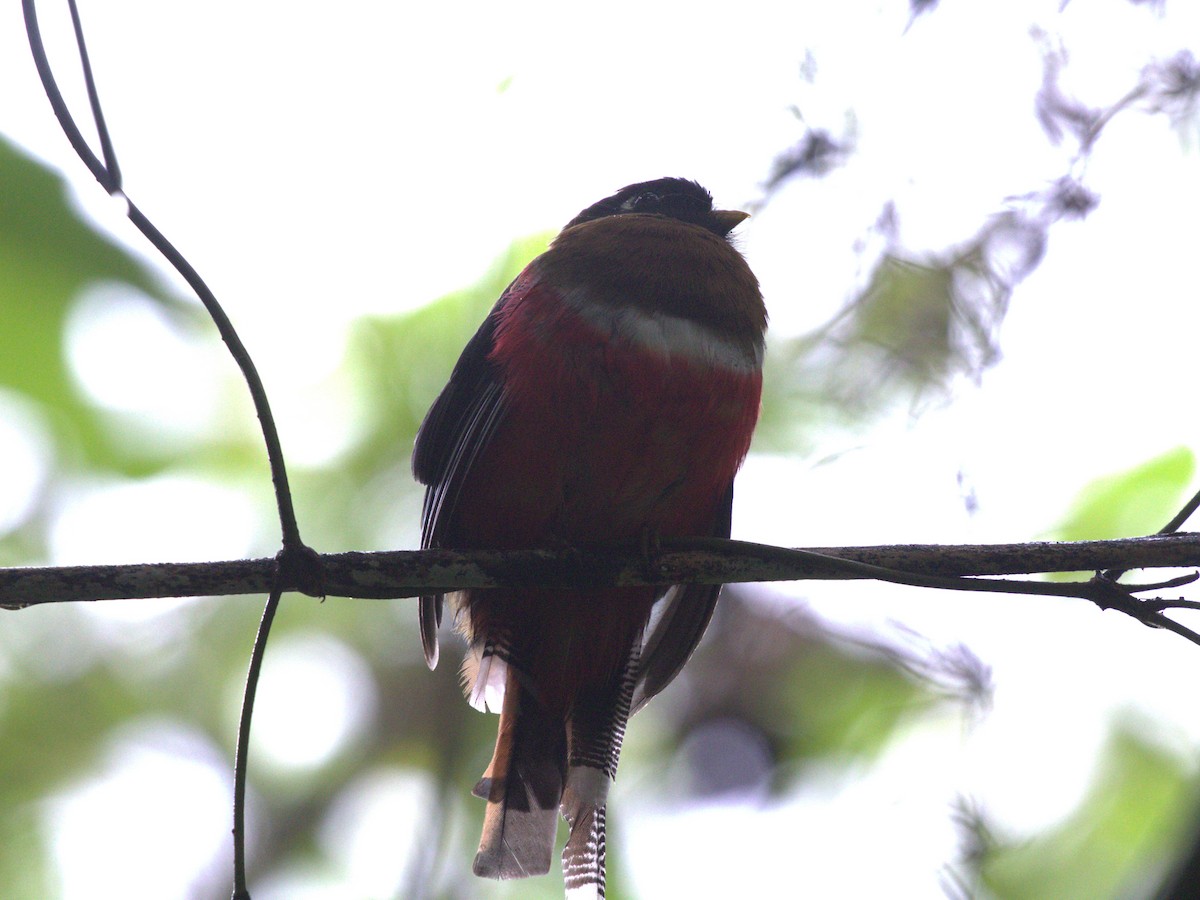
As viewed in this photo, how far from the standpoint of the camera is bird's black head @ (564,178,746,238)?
144 inches

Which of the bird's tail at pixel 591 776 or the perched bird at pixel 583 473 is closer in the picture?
the perched bird at pixel 583 473

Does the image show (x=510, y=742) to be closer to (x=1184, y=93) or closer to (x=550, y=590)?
(x=550, y=590)

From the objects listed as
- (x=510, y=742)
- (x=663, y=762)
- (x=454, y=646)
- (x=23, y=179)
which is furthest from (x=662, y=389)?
(x=23, y=179)

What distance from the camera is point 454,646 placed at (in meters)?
4.17

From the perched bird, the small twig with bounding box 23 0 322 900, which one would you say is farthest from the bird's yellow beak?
the small twig with bounding box 23 0 322 900

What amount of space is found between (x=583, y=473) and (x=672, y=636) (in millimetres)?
807

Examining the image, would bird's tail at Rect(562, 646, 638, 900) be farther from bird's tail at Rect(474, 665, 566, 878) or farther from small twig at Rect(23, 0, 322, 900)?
small twig at Rect(23, 0, 322, 900)

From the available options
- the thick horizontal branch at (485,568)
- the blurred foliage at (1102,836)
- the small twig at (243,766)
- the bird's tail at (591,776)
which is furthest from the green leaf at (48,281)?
the blurred foliage at (1102,836)

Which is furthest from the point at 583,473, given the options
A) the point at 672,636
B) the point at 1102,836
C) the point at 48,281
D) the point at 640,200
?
the point at 48,281

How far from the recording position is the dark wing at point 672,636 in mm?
3150

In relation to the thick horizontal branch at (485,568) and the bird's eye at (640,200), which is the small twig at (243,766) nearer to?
the thick horizontal branch at (485,568)

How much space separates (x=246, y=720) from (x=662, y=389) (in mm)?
1205

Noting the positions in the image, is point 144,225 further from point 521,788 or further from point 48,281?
point 48,281

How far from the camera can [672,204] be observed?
368 cm
